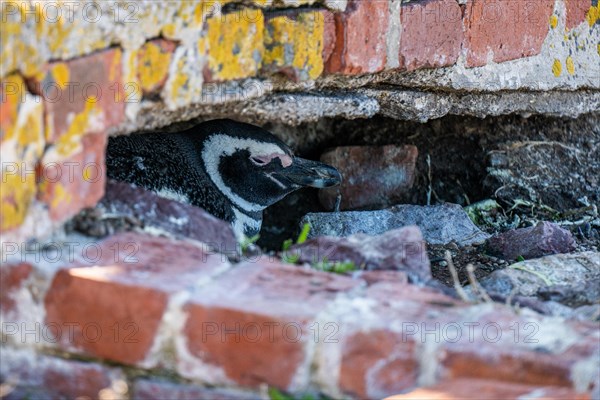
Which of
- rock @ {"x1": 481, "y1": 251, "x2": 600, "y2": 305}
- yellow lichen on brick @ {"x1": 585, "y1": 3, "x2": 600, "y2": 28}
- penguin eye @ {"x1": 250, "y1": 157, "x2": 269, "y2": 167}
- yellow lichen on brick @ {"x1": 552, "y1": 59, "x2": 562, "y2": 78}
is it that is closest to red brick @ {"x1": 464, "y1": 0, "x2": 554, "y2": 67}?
yellow lichen on brick @ {"x1": 552, "y1": 59, "x2": 562, "y2": 78}

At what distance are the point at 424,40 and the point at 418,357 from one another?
4.74ft

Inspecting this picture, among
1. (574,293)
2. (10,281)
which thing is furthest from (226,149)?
(10,281)

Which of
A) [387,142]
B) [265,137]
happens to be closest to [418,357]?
[265,137]

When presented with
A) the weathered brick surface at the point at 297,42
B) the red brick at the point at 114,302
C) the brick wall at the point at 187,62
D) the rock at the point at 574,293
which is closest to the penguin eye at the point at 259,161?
the brick wall at the point at 187,62

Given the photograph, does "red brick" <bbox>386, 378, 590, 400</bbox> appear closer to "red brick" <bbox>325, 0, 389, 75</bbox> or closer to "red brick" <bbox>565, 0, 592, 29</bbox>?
"red brick" <bbox>325, 0, 389, 75</bbox>

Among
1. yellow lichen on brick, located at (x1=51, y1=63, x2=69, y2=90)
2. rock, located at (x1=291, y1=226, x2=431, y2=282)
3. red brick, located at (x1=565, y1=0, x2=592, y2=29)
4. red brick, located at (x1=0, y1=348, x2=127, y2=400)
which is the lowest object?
red brick, located at (x1=0, y1=348, x2=127, y2=400)

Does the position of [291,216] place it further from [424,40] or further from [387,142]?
[424,40]

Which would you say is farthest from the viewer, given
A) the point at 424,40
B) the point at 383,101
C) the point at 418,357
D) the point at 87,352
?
the point at 383,101

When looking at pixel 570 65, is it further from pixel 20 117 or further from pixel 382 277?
pixel 20 117

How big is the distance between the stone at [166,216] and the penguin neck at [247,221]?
1.46 m

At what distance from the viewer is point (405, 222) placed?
11.9ft

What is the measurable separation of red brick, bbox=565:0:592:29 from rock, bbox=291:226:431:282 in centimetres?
173

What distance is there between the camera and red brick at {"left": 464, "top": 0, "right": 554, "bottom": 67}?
308 cm

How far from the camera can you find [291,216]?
13.8 ft
